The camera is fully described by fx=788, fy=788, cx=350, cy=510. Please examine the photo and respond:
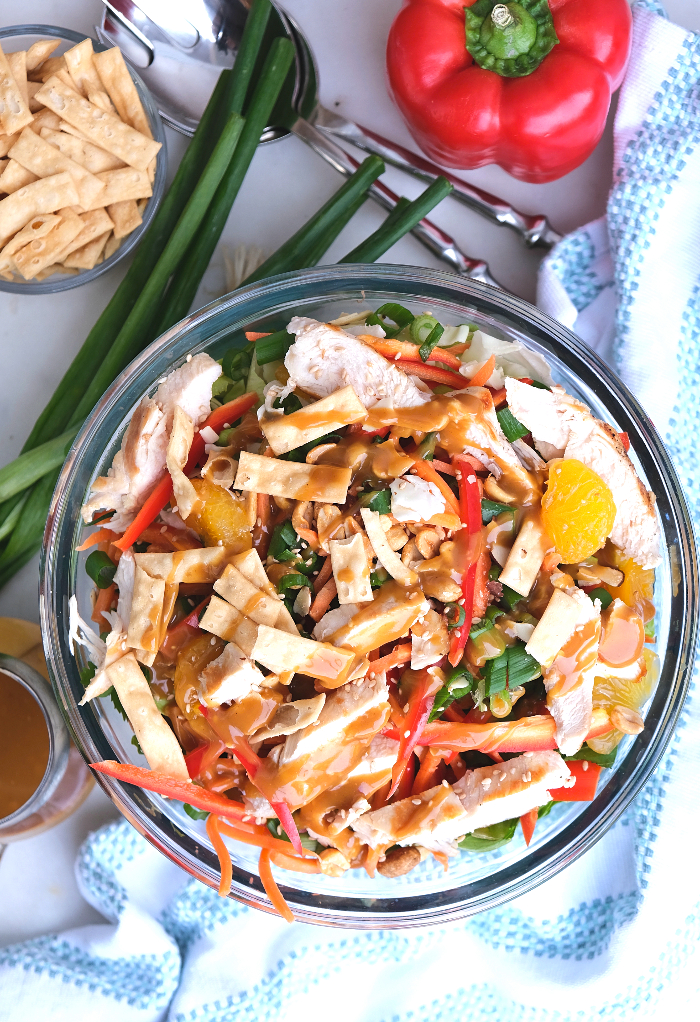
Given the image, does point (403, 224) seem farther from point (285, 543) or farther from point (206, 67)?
point (285, 543)

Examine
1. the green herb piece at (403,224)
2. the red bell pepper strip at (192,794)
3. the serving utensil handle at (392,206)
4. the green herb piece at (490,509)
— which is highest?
the serving utensil handle at (392,206)

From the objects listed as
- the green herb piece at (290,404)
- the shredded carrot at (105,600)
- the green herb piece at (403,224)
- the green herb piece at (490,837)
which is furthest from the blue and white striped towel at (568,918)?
the green herb piece at (290,404)

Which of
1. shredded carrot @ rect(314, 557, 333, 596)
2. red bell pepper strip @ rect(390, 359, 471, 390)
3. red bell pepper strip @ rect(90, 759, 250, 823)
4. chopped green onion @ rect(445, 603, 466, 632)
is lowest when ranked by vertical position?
red bell pepper strip @ rect(90, 759, 250, 823)

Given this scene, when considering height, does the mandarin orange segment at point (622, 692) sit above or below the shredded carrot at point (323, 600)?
above

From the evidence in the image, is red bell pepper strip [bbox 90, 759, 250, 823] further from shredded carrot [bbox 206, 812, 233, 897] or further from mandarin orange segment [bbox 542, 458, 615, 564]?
mandarin orange segment [bbox 542, 458, 615, 564]

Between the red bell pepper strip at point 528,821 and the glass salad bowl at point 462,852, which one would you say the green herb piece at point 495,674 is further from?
the glass salad bowl at point 462,852

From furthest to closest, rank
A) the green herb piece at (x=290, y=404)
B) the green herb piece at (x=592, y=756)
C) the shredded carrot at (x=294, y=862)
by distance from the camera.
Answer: the green herb piece at (x=592, y=756) < the shredded carrot at (x=294, y=862) < the green herb piece at (x=290, y=404)

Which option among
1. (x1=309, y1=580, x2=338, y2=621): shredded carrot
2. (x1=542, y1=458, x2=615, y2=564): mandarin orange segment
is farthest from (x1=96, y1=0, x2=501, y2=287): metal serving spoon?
(x1=309, y1=580, x2=338, y2=621): shredded carrot
